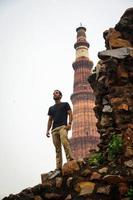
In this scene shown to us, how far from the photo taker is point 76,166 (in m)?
6.74

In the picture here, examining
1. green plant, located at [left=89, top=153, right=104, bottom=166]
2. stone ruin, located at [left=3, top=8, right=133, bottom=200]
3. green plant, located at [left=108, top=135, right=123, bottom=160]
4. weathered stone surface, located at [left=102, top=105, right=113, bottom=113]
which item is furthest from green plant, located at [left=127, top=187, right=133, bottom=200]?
weathered stone surface, located at [left=102, top=105, right=113, bottom=113]

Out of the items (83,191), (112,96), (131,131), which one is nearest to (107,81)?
(112,96)

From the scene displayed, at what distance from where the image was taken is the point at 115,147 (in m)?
6.66

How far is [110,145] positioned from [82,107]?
112ft

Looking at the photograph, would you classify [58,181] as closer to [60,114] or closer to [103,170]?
[103,170]

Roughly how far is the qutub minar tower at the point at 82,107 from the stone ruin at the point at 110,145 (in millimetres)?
30102

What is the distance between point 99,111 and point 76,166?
1701mm

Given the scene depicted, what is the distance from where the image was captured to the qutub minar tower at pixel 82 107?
38375 mm

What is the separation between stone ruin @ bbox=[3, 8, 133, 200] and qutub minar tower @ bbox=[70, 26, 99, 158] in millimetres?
30102

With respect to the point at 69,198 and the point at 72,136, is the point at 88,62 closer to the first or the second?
the point at 72,136

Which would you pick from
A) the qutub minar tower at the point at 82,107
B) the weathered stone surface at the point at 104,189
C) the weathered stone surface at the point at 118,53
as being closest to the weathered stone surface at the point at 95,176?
the weathered stone surface at the point at 104,189

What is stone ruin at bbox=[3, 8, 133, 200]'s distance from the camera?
6039mm

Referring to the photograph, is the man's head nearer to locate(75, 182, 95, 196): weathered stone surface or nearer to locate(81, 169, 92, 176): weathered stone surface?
locate(81, 169, 92, 176): weathered stone surface

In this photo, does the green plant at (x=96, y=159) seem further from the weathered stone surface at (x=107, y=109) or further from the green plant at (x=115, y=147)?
the weathered stone surface at (x=107, y=109)
